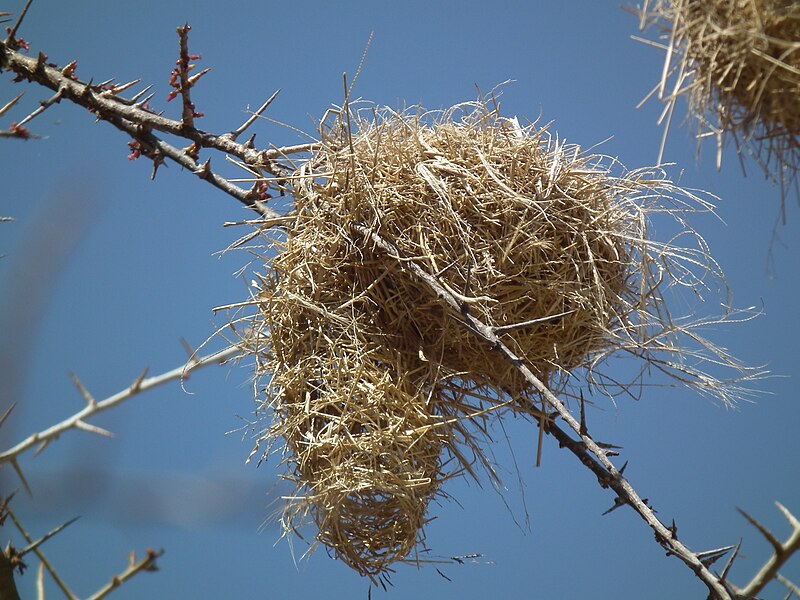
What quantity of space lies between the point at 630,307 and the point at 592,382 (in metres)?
0.16

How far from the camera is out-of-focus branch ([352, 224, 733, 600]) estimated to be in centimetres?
119

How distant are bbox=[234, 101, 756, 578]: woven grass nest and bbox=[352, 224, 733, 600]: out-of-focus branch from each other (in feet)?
0.12

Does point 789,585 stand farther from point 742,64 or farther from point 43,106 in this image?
point 43,106

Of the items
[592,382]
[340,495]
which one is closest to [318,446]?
[340,495]

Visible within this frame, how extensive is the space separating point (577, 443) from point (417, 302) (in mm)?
351

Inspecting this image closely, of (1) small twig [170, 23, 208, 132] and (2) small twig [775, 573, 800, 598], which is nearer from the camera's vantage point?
(2) small twig [775, 573, 800, 598]

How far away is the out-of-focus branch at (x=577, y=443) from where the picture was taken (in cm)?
119

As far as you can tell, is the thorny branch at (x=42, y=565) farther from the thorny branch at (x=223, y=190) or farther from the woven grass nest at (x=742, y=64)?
the woven grass nest at (x=742, y=64)

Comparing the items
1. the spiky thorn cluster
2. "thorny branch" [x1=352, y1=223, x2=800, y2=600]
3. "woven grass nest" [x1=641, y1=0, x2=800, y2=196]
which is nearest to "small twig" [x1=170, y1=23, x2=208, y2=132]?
the spiky thorn cluster

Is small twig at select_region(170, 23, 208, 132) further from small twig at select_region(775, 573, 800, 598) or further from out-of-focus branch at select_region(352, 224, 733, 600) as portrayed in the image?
small twig at select_region(775, 573, 800, 598)

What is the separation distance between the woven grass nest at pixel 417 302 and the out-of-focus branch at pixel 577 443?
0.04m

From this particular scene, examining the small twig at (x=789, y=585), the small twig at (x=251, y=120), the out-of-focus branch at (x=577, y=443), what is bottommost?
the small twig at (x=789, y=585)

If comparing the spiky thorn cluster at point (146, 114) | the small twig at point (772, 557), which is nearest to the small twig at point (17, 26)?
the spiky thorn cluster at point (146, 114)

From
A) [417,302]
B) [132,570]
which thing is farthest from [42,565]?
[417,302]
